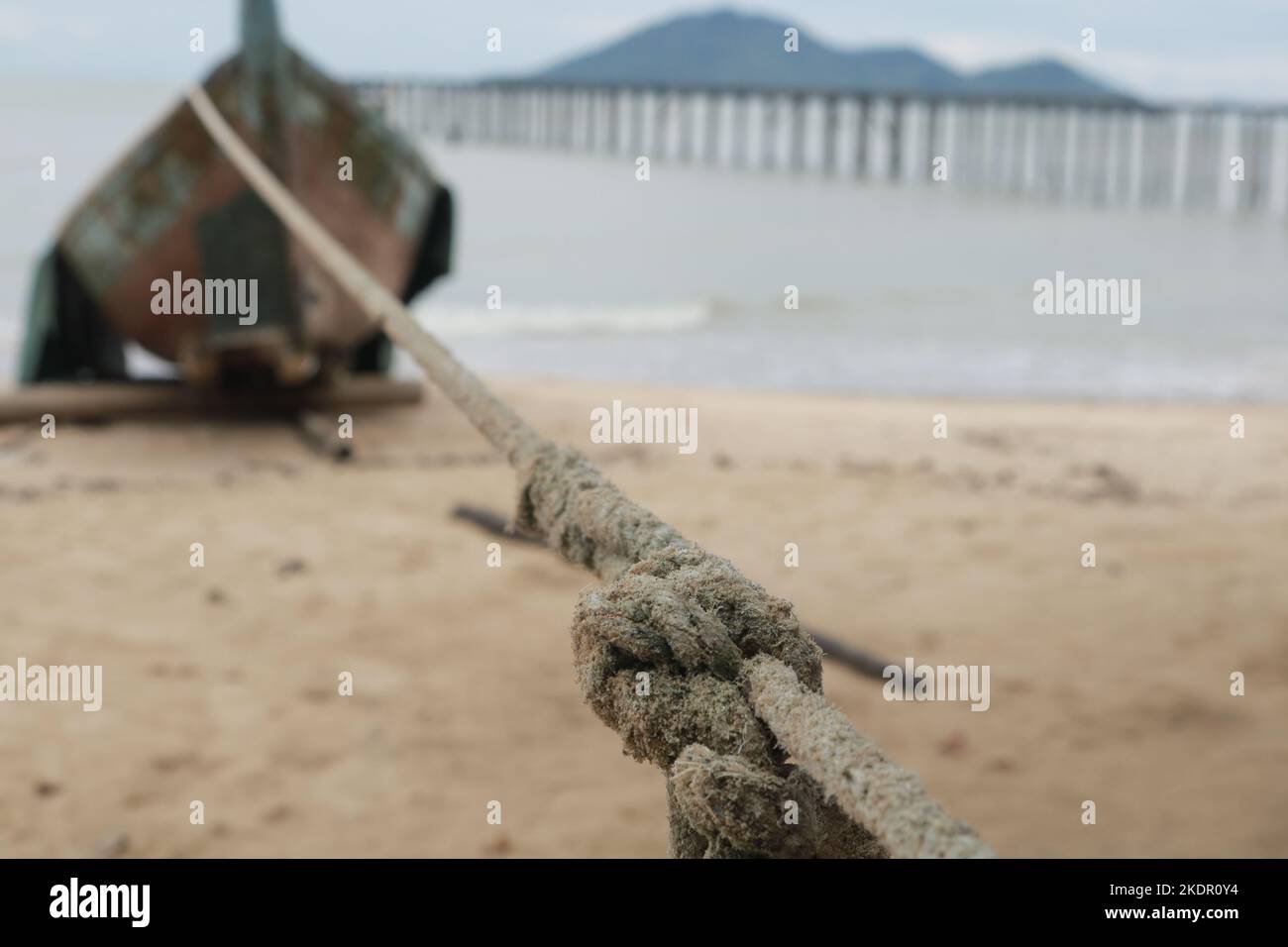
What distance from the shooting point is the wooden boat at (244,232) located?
25.8 feet

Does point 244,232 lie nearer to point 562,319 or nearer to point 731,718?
point 731,718

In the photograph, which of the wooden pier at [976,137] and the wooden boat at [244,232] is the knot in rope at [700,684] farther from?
the wooden pier at [976,137]

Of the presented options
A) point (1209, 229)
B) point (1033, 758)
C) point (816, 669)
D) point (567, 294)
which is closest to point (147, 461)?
point (1033, 758)

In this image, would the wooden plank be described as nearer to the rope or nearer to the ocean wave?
the rope

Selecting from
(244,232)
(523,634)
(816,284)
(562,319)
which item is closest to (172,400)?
(244,232)

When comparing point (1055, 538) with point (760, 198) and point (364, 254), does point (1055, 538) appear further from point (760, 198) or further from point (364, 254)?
point (760, 198)

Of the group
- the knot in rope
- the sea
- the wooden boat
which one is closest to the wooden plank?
the wooden boat

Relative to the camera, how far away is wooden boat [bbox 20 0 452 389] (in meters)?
7.87

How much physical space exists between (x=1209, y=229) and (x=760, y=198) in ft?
40.7

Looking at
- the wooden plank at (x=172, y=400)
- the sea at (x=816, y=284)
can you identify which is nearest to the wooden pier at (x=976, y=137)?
the sea at (x=816, y=284)

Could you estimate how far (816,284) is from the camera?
24.1 m

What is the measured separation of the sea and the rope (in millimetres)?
7361

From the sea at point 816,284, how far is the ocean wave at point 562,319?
77 millimetres

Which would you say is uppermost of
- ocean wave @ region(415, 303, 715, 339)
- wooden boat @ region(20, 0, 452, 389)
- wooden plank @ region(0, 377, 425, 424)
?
ocean wave @ region(415, 303, 715, 339)
